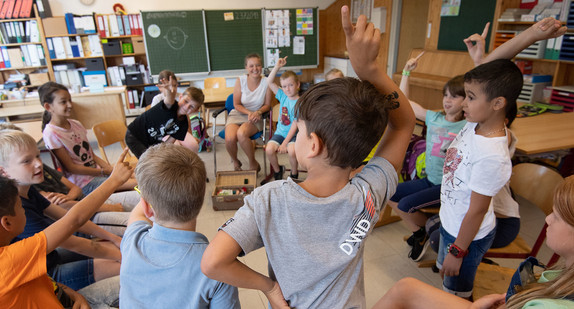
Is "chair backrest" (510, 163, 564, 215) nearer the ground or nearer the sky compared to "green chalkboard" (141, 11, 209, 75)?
nearer the ground

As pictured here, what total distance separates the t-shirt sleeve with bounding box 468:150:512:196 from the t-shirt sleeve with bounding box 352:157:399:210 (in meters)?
0.57

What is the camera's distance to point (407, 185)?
2188 millimetres

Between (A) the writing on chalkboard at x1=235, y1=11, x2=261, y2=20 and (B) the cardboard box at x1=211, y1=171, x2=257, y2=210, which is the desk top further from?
(A) the writing on chalkboard at x1=235, y1=11, x2=261, y2=20

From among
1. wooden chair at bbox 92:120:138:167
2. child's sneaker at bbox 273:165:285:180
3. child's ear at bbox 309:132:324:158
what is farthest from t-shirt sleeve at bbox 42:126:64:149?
child's ear at bbox 309:132:324:158

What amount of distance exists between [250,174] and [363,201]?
2588 mm

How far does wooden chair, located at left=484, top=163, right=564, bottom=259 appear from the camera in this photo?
1.60 m

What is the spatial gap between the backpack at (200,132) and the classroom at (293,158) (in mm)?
28

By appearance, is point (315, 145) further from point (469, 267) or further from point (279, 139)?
point (279, 139)

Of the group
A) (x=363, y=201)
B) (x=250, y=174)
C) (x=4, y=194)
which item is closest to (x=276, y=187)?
(x=363, y=201)

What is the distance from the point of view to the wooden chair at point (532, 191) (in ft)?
5.25

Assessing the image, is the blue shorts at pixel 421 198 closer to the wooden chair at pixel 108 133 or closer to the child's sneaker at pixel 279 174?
the child's sneaker at pixel 279 174

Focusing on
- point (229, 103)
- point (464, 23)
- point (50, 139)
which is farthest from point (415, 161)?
point (464, 23)

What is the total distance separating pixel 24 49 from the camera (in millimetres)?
5375

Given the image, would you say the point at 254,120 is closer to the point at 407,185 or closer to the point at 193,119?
the point at 193,119
